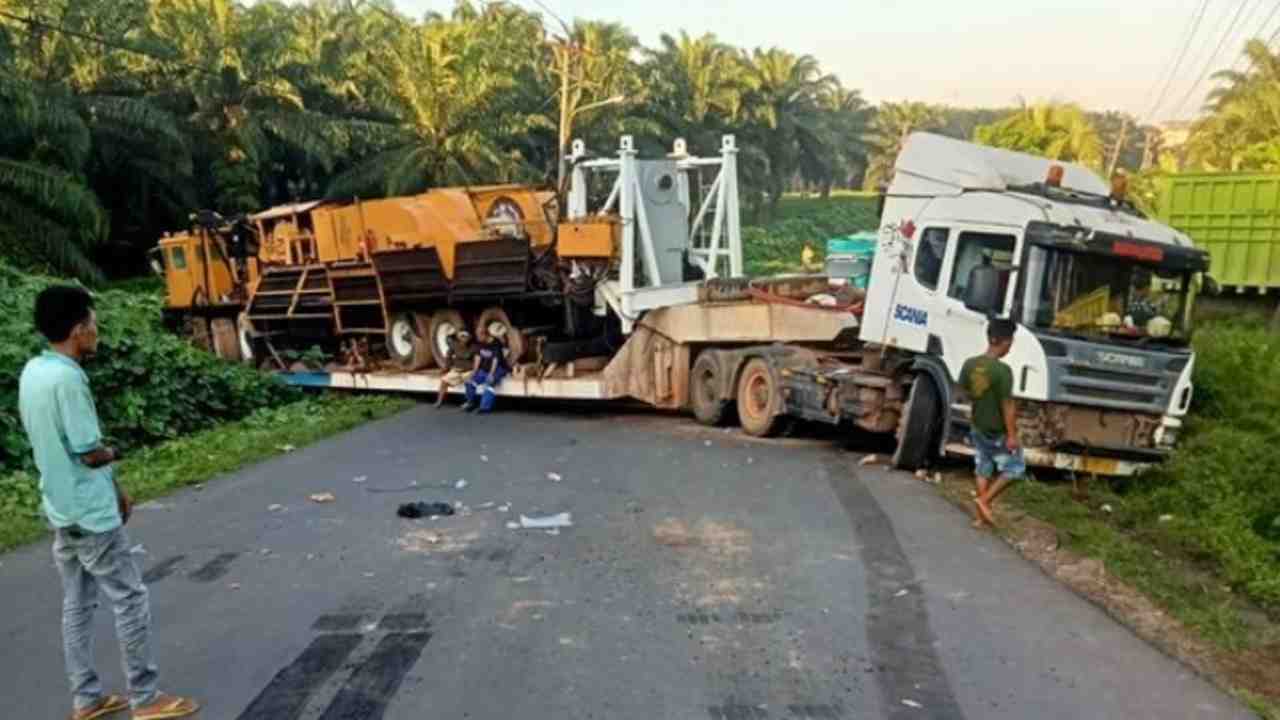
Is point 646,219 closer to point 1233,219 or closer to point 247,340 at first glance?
point 247,340

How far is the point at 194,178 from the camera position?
3234 cm

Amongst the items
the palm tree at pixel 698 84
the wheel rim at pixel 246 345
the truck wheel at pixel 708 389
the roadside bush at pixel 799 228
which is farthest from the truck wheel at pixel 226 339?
the palm tree at pixel 698 84

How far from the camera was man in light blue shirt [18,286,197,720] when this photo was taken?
444 centimetres

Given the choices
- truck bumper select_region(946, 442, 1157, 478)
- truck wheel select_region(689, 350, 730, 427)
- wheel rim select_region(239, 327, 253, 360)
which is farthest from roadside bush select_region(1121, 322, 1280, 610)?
wheel rim select_region(239, 327, 253, 360)

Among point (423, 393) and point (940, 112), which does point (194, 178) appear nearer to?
point (423, 393)

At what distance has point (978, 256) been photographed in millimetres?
10289

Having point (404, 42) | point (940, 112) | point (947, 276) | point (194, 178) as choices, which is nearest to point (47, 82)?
point (194, 178)

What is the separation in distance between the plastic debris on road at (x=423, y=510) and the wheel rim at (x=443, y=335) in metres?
7.85

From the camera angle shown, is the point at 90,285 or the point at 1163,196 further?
the point at 90,285

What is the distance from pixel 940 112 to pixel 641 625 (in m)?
98.9

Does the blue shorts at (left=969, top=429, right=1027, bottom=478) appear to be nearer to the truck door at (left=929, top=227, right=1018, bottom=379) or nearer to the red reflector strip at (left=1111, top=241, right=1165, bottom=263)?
the truck door at (left=929, top=227, right=1018, bottom=379)

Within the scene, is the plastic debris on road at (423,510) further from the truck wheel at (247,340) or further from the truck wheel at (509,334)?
the truck wheel at (247,340)

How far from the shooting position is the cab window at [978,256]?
9891 millimetres

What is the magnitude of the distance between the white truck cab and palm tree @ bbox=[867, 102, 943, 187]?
69.9 m
